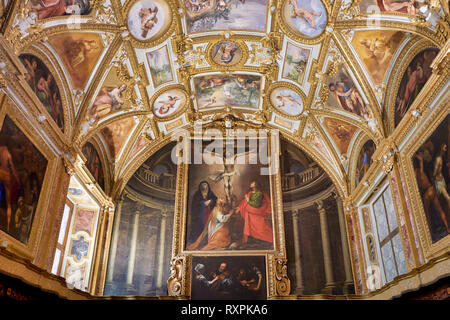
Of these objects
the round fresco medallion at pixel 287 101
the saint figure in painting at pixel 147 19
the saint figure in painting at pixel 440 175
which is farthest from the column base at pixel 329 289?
the saint figure in painting at pixel 147 19

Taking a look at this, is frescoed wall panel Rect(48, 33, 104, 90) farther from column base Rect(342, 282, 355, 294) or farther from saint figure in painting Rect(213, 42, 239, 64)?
column base Rect(342, 282, 355, 294)

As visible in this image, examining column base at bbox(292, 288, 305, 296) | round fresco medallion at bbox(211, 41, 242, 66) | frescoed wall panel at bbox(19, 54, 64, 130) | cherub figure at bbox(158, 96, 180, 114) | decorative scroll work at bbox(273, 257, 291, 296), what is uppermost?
round fresco medallion at bbox(211, 41, 242, 66)

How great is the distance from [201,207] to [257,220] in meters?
2.40

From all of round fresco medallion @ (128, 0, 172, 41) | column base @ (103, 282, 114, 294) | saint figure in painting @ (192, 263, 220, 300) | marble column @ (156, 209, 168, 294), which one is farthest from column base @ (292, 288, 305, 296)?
round fresco medallion @ (128, 0, 172, 41)

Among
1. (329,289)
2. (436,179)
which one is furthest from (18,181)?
(329,289)

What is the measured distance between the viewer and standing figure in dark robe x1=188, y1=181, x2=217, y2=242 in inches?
579

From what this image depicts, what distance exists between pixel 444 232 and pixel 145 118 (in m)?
11.6

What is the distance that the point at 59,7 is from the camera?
905 centimetres

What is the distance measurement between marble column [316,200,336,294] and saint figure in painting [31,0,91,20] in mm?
11209

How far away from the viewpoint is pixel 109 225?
48.4 feet

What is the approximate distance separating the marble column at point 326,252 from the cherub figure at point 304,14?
742cm

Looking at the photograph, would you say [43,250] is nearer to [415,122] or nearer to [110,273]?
[110,273]

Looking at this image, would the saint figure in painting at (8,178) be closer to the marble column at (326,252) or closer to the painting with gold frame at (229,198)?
the painting with gold frame at (229,198)

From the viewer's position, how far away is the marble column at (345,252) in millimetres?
13508
